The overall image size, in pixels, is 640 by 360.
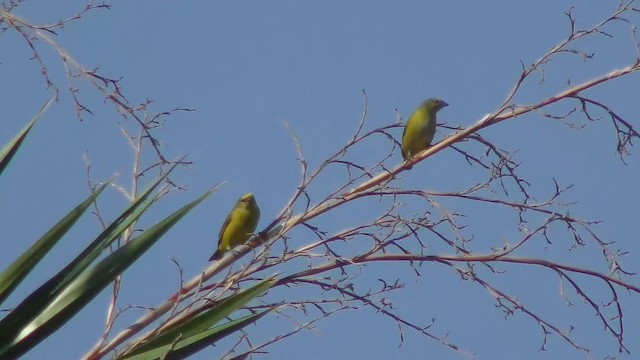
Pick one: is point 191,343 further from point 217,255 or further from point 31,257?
point 217,255

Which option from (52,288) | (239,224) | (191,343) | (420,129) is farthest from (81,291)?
(420,129)

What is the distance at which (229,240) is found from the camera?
304 inches

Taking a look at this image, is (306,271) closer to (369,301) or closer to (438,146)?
(369,301)

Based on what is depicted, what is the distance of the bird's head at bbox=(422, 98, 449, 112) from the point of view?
29.3 ft

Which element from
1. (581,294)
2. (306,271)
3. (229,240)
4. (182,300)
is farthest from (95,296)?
(229,240)

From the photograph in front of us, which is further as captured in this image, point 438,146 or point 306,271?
point 438,146

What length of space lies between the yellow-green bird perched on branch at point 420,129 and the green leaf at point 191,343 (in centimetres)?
560

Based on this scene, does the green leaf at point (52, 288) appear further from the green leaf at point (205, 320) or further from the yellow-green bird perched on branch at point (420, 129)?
the yellow-green bird perched on branch at point (420, 129)

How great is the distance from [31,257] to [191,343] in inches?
22.4

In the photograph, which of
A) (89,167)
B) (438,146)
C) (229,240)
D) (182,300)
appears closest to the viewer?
(182,300)

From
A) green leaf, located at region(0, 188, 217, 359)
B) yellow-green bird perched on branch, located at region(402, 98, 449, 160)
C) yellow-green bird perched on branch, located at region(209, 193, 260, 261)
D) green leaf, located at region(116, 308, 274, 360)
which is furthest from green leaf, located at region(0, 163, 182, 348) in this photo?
yellow-green bird perched on branch, located at region(402, 98, 449, 160)

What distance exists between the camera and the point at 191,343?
118 inches

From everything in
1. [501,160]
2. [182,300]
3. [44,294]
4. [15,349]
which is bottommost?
[15,349]

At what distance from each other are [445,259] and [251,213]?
3967mm
